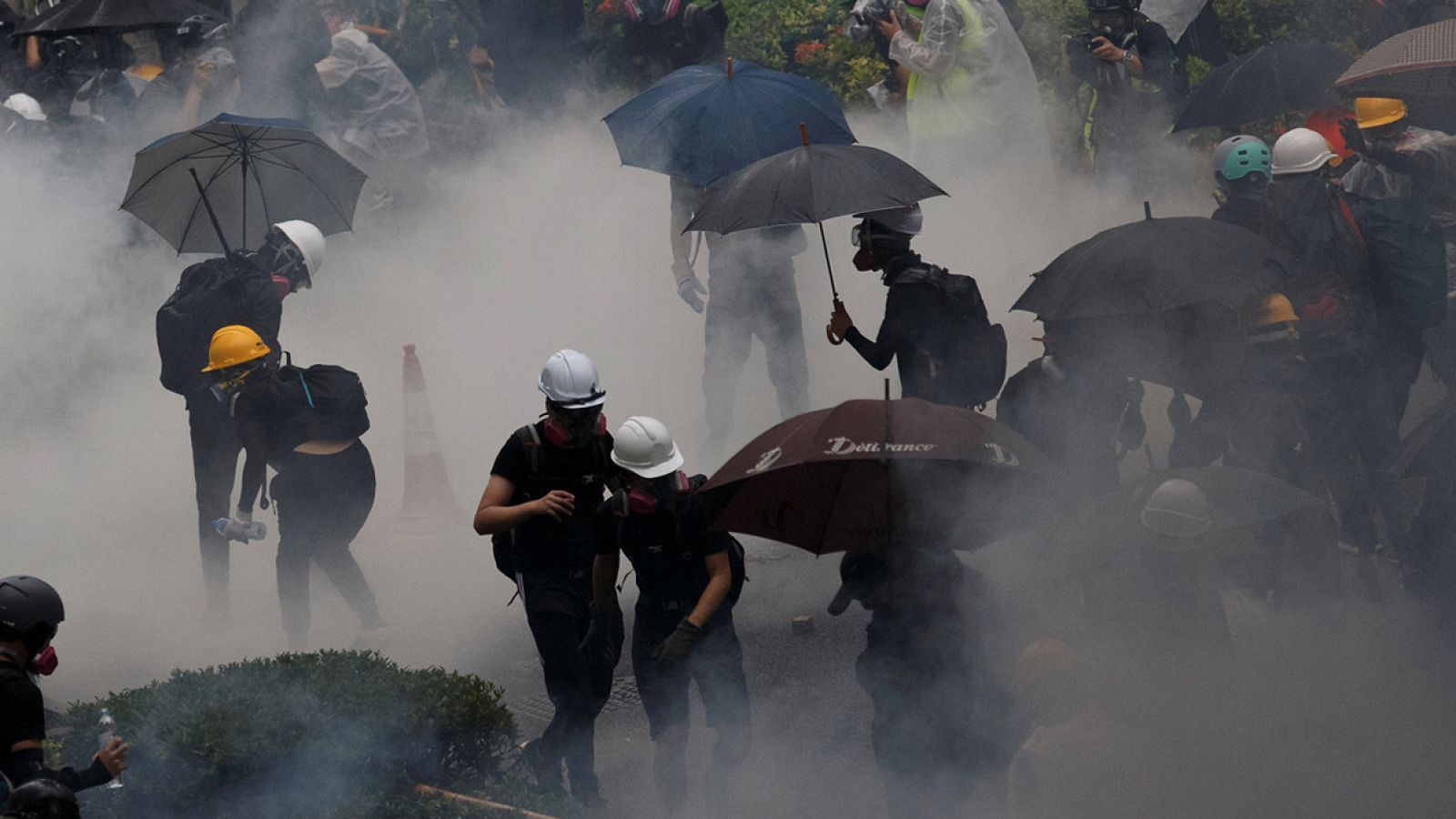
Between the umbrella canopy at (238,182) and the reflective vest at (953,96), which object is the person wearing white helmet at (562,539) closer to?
the umbrella canopy at (238,182)

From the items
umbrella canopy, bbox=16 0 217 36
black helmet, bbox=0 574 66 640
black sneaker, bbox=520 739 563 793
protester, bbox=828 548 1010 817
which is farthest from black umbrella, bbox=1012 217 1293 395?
umbrella canopy, bbox=16 0 217 36

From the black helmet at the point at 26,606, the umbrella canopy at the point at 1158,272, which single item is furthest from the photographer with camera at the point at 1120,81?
the black helmet at the point at 26,606

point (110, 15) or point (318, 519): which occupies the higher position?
point (110, 15)

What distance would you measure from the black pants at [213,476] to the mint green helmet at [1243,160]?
458 centimetres

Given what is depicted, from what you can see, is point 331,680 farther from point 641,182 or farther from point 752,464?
point 641,182

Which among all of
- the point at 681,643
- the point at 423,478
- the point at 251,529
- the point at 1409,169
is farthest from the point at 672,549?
the point at 1409,169

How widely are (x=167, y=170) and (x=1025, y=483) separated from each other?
5.32m

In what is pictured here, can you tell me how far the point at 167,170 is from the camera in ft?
28.4

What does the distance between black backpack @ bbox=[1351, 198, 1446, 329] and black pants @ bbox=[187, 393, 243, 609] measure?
5.08m

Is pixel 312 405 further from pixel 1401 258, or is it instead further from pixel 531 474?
pixel 1401 258

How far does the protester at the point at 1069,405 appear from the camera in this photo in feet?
22.2

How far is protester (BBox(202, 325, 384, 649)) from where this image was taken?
7.29 meters

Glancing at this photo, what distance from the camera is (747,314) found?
951 centimetres

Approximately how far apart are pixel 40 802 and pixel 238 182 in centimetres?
537
